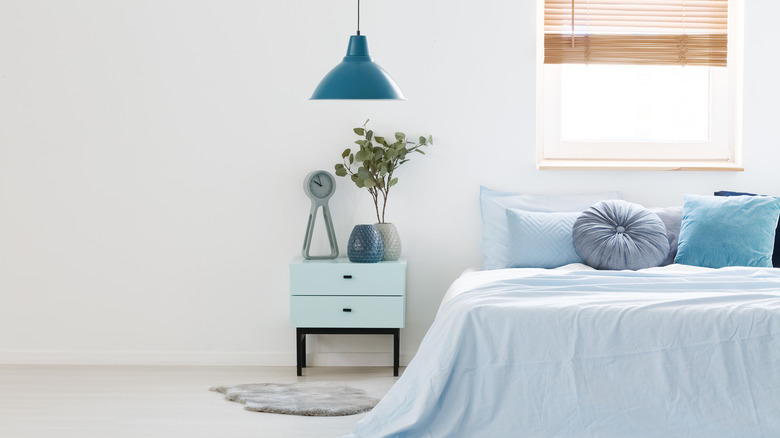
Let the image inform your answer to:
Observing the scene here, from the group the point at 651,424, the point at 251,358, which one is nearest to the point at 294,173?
the point at 251,358

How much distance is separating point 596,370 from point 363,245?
1.67 m

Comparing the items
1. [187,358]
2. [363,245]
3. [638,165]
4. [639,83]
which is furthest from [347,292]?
[639,83]

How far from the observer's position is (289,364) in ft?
14.8

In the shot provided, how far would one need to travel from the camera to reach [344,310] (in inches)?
163

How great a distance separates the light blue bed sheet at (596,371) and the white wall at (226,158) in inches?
64.0

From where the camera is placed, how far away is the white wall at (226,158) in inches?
174

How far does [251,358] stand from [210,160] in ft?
3.33

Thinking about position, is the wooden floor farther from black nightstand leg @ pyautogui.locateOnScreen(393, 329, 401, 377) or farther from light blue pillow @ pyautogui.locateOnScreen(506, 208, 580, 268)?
light blue pillow @ pyautogui.locateOnScreen(506, 208, 580, 268)

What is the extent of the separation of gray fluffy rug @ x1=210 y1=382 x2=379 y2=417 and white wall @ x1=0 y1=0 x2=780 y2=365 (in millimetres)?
561

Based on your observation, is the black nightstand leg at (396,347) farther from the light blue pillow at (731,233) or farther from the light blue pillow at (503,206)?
the light blue pillow at (731,233)

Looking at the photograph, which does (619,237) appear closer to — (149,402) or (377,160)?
(377,160)

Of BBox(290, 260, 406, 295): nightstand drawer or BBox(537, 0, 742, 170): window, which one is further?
BBox(537, 0, 742, 170): window

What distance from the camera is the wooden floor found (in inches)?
128

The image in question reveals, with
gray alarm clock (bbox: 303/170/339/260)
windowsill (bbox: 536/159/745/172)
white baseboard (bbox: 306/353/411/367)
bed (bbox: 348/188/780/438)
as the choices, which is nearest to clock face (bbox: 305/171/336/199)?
gray alarm clock (bbox: 303/170/339/260)
